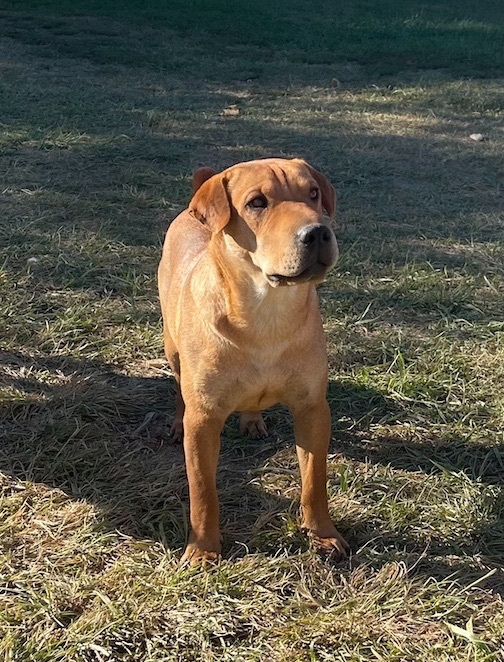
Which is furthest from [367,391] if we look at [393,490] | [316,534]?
[316,534]

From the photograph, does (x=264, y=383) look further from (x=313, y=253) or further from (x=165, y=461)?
(x=165, y=461)

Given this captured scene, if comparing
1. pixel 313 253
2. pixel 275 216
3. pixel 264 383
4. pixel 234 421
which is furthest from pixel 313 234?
pixel 234 421

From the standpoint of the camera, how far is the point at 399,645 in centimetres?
259

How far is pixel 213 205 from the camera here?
2764mm

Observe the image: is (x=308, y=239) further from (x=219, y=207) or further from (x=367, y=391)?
(x=367, y=391)

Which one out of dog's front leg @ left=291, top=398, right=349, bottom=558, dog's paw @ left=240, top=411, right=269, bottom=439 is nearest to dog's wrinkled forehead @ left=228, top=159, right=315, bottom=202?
dog's front leg @ left=291, top=398, right=349, bottom=558

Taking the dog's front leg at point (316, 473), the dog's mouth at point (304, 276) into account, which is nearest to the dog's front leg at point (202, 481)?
the dog's front leg at point (316, 473)

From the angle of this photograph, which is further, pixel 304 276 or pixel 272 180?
pixel 272 180

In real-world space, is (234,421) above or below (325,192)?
below

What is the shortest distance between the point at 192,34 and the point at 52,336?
12355mm

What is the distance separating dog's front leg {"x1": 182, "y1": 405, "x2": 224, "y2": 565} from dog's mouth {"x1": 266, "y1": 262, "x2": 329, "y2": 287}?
55 centimetres

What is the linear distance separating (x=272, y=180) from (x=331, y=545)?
1378 millimetres

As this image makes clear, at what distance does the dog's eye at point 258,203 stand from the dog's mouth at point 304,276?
0.82 feet

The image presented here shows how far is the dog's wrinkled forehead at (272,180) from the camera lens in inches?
107
